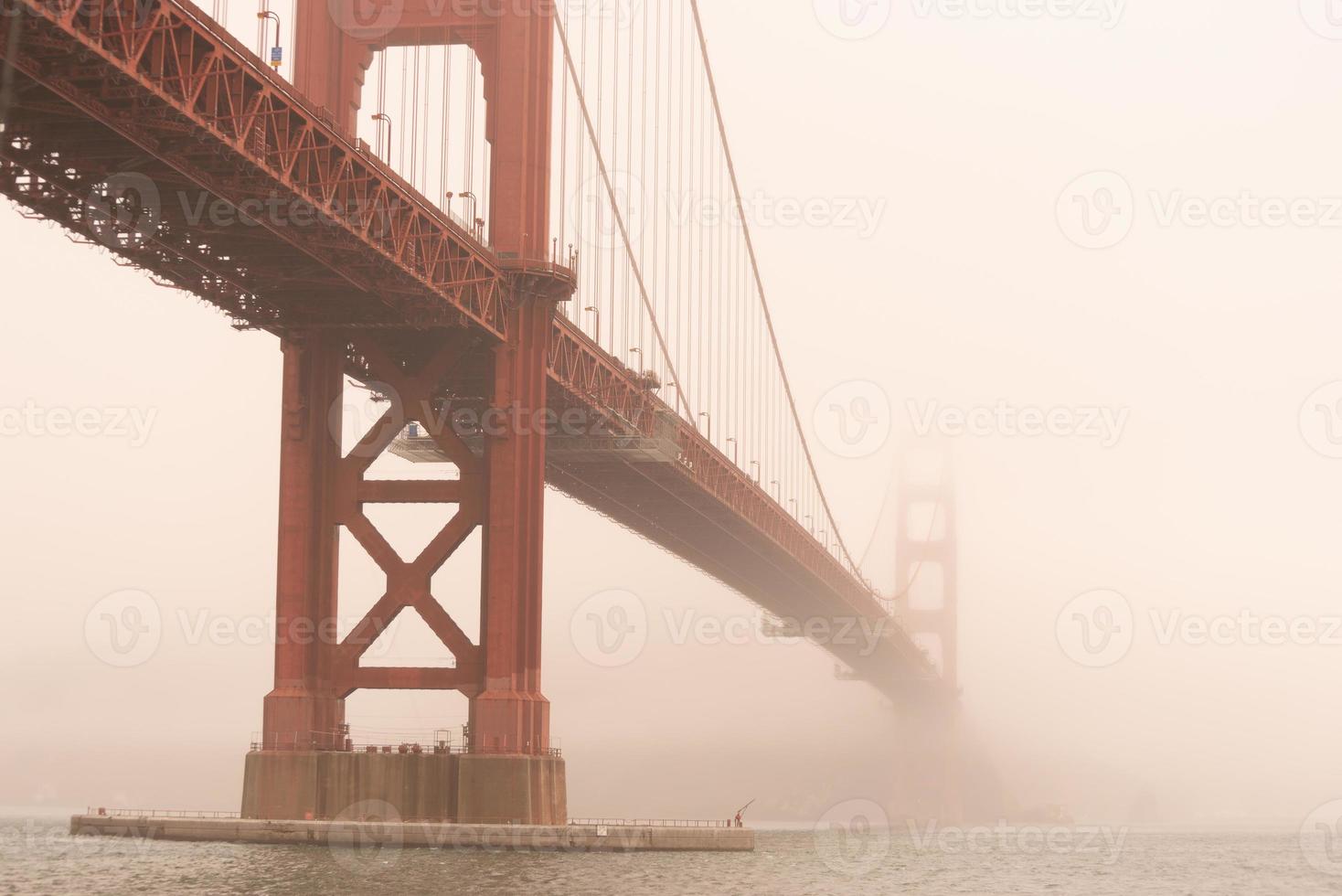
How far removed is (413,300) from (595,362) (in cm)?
1042

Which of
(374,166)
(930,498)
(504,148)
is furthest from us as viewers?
(930,498)

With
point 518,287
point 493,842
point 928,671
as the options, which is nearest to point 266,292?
point 518,287

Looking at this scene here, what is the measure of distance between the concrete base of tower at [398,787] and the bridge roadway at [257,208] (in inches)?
360

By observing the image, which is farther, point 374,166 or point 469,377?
point 469,377

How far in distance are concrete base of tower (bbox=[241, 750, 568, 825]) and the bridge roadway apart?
9.14 m

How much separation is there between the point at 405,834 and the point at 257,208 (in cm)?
1420

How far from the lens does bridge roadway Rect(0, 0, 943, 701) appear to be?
28578 millimetres

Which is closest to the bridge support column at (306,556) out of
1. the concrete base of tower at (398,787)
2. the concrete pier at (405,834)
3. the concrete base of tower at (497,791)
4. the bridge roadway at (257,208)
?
the concrete base of tower at (398,787)

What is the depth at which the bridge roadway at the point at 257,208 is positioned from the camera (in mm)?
28578

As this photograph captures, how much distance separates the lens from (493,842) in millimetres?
41094

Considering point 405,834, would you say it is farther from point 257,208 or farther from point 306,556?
point 257,208

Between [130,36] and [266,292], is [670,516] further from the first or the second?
[130,36]

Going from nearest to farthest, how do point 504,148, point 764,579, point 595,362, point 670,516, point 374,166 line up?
1. point 374,166
2. point 504,148
3. point 595,362
4. point 670,516
5. point 764,579

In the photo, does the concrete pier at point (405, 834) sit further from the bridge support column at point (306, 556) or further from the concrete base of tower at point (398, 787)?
the bridge support column at point (306, 556)
